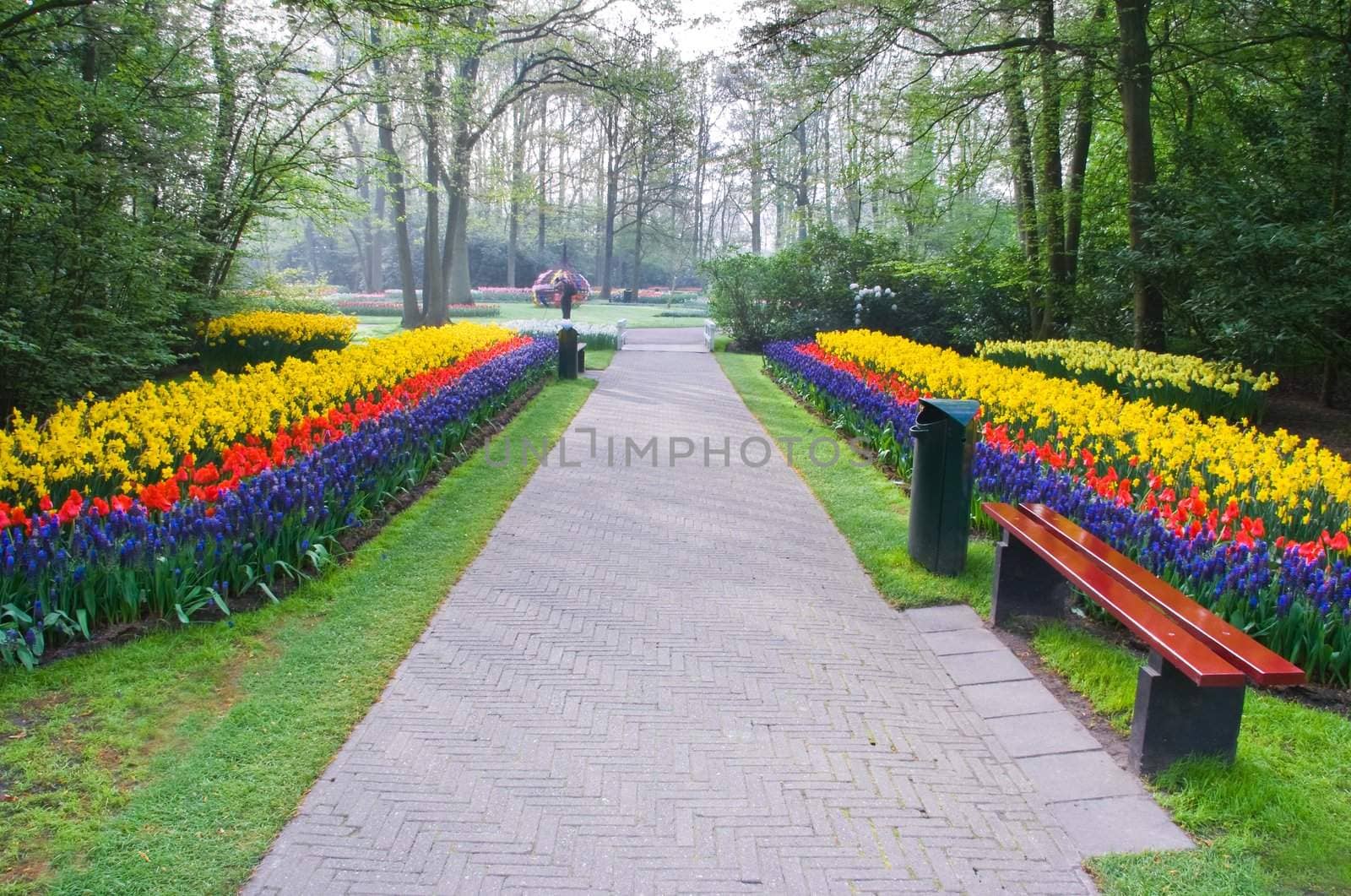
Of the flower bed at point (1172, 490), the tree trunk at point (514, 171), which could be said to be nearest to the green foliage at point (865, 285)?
the flower bed at point (1172, 490)

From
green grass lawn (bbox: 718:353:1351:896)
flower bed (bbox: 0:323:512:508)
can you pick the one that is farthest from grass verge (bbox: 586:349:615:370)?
green grass lawn (bbox: 718:353:1351:896)

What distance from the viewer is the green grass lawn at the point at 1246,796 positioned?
8.36ft

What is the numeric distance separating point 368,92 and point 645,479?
1001 cm

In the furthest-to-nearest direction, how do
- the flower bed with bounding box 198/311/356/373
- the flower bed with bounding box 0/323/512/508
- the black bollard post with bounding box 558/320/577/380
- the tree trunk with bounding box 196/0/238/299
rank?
the black bollard post with bounding box 558/320/577/380 → the flower bed with bounding box 198/311/356/373 → the tree trunk with bounding box 196/0/238/299 → the flower bed with bounding box 0/323/512/508

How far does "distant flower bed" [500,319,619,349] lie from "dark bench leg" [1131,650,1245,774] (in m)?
14.9

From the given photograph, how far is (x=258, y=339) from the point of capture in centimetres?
1341

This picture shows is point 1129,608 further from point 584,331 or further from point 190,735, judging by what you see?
point 584,331

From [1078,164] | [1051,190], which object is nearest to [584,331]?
[1051,190]

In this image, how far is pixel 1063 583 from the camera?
457 centimetres

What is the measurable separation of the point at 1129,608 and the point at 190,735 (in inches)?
141

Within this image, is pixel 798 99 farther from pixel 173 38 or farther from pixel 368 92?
pixel 173 38

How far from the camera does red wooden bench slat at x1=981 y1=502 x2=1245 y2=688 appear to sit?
9.33 feet

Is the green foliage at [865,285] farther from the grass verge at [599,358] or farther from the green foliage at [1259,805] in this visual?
the green foliage at [1259,805]

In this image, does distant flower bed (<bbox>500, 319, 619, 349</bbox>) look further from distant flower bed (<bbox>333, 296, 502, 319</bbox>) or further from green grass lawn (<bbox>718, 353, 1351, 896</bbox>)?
green grass lawn (<bbox>718, 353, 1351, 896</bbox>)
